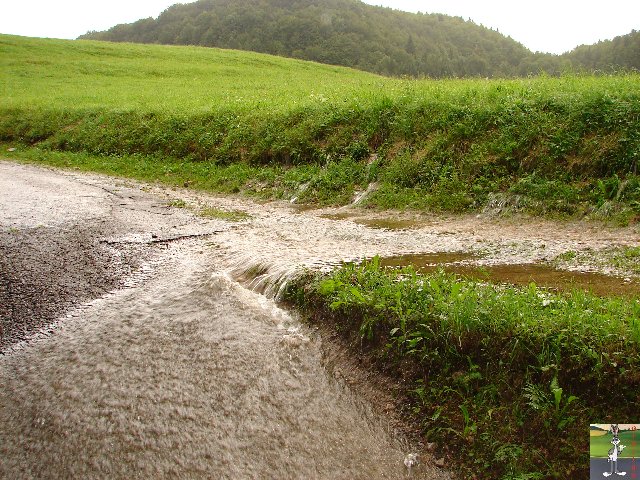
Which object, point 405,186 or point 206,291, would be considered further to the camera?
point 405,186

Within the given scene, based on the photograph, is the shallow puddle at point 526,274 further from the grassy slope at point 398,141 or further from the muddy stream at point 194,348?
the grassy slope at point 398,141

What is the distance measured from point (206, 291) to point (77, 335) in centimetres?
164

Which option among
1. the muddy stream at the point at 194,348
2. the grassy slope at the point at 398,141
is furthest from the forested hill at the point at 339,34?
the muddy stream at the point at 194,348

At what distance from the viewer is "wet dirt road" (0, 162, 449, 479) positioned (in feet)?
13.8

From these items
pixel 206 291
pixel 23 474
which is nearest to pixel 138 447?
pixel 23 474

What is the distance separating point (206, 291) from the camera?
7039 mm

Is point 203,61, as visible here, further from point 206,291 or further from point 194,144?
point 206,291

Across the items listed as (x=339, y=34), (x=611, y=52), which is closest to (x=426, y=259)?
(x=611, y=52)

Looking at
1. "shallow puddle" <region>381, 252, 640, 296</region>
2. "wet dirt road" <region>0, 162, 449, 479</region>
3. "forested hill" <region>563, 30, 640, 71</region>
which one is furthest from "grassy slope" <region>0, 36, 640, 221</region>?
"forested hill" <region>563, 30, 640, 71</region>

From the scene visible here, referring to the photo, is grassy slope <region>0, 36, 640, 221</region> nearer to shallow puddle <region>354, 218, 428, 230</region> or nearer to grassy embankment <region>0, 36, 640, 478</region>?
grassy embankment <region>0, 36, 640, 478</region>

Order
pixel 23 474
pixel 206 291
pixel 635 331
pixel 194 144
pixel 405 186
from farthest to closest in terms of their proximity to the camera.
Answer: pixel 194 144 < pixel 405 186 < pixel 206 291 < pixel 635 331 < pixel 23 474

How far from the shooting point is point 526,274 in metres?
6.55

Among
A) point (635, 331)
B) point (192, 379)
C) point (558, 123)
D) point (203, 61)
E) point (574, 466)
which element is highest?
point (203, 61)

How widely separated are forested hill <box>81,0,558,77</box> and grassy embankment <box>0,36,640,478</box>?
6459 centimetres
